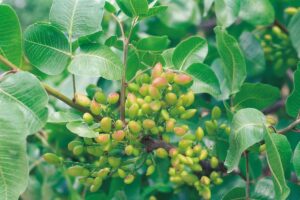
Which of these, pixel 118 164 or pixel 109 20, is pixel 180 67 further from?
A: pixel 109 20

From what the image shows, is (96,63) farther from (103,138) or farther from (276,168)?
(276,168)

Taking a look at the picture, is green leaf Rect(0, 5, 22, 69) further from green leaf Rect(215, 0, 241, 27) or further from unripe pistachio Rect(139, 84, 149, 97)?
green leaf Rect(215, 0, 241, 27)

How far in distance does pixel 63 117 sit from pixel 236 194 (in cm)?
36

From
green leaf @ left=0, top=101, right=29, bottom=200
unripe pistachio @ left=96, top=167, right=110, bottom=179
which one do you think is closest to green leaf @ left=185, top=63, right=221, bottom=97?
unripe pistachio @ left=96, top=167, right=110, bottom=179

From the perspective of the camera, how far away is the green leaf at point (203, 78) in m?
1.01

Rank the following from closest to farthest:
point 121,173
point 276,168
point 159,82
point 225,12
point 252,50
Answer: point 276,168
point 159,82
point 121,173
point 225,12
point 252,50

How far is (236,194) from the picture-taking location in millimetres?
979

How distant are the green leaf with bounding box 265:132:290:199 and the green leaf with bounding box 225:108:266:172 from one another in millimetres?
43

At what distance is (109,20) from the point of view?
1909mm

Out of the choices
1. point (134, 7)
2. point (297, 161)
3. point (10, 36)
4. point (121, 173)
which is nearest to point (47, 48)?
point (10, 36)

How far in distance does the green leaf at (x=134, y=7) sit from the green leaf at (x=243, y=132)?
0.88ft

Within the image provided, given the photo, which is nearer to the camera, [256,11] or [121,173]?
[121,173]

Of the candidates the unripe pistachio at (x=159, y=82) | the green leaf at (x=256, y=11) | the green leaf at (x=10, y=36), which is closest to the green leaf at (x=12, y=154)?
the green leaf at (x=10, y=36)

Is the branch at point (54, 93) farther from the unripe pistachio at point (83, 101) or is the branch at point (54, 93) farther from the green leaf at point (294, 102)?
the green leaf at point (294, 102)
